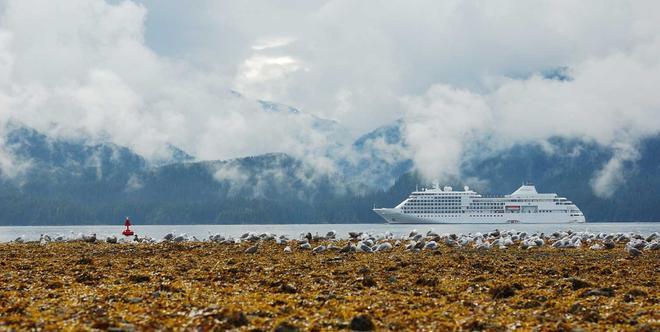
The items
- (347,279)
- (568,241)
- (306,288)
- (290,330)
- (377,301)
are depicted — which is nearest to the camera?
(290,330)

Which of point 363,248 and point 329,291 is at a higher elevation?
point 363,248

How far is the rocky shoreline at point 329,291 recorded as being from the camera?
48.4 feet

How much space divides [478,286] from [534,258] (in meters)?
11.9

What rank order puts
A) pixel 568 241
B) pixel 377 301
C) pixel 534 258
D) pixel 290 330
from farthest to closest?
1. pixel 568 241
2. pixel 534 258
3. pixel 377 301
4. pixel 290 330

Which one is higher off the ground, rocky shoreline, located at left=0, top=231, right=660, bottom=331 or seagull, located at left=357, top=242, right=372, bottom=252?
seagull, located at left=357, top=242, right=372, bottom=252

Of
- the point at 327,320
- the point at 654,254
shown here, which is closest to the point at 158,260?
the point at 327,320

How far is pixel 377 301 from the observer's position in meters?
17.8

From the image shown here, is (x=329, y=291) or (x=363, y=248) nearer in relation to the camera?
(x=329, y=291)

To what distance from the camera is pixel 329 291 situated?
19.6 m

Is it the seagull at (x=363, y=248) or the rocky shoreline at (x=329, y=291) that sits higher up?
the seagull at (x=363, y=248)

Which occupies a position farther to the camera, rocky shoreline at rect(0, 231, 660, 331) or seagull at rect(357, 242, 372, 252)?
seagull at rect(357, 242, 372, 252)

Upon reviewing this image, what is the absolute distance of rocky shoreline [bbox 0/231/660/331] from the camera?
14758 millimetres

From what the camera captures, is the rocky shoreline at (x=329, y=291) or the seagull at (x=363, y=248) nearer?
the rocky shoreline at (x=329, y=291)

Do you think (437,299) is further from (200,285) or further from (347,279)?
(200,285)
